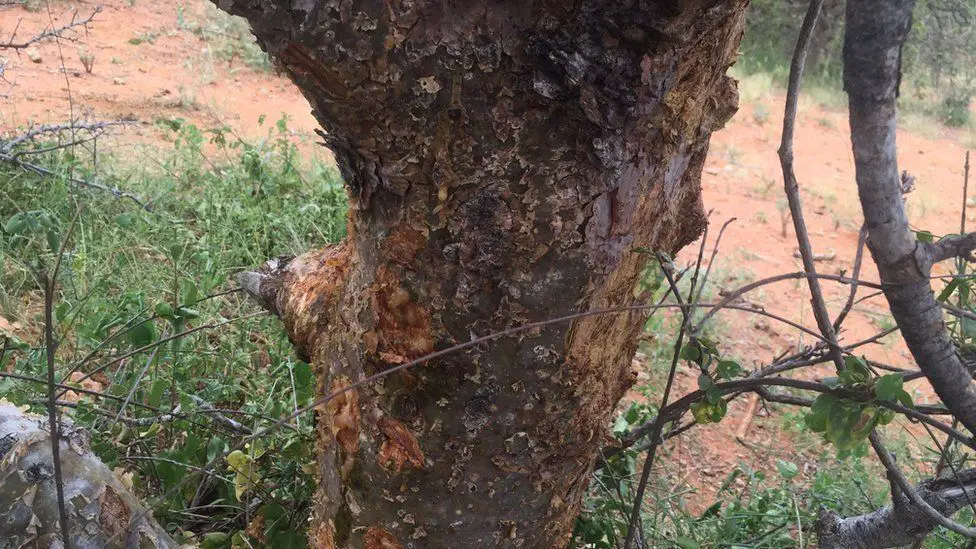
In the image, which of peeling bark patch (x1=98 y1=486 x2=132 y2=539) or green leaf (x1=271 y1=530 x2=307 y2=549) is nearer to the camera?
peeling bark patch (x1=98 y1=486 x2=132 y2=539)

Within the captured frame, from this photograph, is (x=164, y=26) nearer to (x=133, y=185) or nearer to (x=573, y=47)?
(x=133, y=185)

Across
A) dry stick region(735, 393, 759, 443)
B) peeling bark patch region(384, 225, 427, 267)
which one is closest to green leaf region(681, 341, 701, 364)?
peeling bark patch region(384, 225, 427, 267)

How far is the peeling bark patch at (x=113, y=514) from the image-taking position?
1035 mm

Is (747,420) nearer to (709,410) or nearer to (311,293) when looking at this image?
(709,410)

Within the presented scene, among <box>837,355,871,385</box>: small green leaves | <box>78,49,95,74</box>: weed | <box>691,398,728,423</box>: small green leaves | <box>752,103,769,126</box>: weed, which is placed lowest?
<box>78,49,95,74</box>: weed

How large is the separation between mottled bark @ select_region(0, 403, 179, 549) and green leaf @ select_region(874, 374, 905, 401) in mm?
905

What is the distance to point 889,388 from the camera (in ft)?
3.13

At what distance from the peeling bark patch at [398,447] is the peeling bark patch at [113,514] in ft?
1.16

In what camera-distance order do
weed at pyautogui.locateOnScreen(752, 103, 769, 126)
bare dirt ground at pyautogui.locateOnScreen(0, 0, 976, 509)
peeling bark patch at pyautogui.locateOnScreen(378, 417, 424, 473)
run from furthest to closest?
weed at pyautogui.locateOnScreen(752, 103, 769, 126)
bare dirt ground at pyautogui.locateOnScreen(0, 0, 976, 509)
peeling bark patch at pyautogui.locateOnScreen(378, 417, 424, 473)

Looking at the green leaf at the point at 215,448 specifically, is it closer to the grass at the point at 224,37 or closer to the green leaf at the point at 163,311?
the green leaf at the point at 163,311

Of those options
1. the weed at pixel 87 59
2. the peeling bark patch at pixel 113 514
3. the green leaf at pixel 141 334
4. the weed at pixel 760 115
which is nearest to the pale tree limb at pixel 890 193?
the peeling bark patch at pixel 113 514

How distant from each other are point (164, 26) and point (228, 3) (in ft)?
22.8

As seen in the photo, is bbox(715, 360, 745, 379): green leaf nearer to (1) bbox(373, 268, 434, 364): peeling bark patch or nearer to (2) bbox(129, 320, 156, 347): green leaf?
(1) bbox(373, 268, 434, 364): peeling bark patch

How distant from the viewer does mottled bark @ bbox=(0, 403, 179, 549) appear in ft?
3.16
